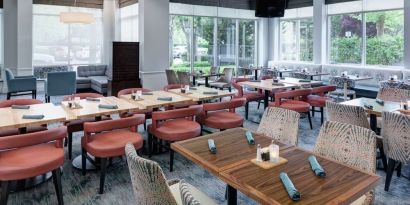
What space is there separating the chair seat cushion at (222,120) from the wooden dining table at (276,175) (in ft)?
5.59

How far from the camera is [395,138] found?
3.23 metres

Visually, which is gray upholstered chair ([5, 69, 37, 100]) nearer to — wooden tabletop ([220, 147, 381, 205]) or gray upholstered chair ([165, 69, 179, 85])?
gray upholstered chair ([165, 69, 179, 85])

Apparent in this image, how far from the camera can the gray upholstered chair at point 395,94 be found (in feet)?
16.3

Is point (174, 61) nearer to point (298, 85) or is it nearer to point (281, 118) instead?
point (298, 85)

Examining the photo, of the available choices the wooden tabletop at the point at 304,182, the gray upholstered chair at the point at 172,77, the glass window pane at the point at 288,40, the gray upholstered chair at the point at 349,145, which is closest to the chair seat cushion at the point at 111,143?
the wooden tabletop at the point at 304,182

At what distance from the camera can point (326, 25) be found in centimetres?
1012

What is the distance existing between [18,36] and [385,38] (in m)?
10.3

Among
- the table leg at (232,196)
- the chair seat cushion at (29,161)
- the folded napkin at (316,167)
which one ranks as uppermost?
the folded napkin at (316,167)

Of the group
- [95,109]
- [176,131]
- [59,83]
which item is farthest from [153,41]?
[176,131]

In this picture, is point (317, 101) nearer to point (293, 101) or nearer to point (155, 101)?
point (293, 101)

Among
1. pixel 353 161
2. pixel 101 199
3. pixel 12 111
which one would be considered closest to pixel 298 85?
pixel 353 161

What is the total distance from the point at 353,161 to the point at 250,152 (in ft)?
2.63

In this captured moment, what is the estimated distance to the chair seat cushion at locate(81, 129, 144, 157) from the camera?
327 cm

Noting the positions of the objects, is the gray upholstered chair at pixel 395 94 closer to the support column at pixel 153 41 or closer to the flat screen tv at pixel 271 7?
the flat screen tv at pixel 271 7
